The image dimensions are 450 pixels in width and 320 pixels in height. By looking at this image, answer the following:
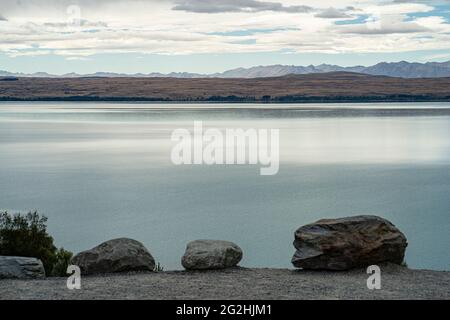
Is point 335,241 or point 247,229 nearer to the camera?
point 335,241

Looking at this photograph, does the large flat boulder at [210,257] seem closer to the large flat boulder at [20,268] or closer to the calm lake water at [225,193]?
the large flat boulder at [20,268]

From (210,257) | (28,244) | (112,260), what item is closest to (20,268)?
(112,260)

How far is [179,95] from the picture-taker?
615 feet

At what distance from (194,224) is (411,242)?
7.18 meters

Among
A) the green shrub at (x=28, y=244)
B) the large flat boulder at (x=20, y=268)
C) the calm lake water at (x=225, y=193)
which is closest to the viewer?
the large flat boulder at (x=20, y=268)

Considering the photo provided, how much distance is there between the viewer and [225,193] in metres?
30.7

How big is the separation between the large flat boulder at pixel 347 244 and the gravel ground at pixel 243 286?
197mm

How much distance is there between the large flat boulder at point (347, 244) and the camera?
39.2 feet

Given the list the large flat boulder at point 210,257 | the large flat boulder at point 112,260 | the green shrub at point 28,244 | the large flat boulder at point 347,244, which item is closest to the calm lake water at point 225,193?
the green shrub at point 28,244

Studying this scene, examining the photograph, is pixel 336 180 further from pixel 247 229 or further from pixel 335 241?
pixel 335 241

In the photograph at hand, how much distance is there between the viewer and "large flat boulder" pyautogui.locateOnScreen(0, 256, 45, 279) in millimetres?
11258

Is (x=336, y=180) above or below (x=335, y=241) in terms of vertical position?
below

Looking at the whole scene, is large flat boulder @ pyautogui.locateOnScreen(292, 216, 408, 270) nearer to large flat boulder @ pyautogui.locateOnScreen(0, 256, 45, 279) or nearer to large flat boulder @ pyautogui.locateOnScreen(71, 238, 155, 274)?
large flat boulder @ pyautogui.locateOnScreen(71, 238, 155, 274)
